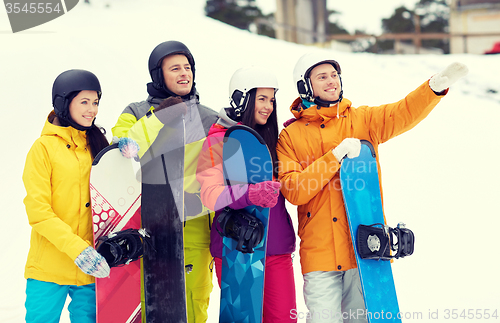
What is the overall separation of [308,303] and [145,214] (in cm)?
106

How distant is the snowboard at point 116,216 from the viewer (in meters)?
2.44

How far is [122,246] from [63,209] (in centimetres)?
37

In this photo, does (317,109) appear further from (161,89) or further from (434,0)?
(434,0)

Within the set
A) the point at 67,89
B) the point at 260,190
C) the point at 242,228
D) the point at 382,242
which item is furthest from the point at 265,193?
the point at 67,89

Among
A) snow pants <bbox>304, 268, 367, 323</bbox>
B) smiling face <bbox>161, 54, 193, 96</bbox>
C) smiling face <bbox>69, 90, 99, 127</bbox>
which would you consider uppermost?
smiling face <bbox>161, 54, 193, 96</bbox>

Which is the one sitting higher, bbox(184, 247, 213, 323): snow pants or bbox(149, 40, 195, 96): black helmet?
bbox(149, 40, 195, 96): black helmet

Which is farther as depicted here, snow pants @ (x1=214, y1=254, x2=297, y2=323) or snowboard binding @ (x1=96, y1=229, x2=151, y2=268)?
snow pants @ (x1=214, y1=254, x2=297, y2=323)

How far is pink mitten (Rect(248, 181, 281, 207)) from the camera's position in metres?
2.26

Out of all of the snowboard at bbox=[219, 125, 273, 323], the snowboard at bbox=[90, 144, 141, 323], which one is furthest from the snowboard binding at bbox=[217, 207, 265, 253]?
the snowboard at bbox=[90, 144, 141, 323]

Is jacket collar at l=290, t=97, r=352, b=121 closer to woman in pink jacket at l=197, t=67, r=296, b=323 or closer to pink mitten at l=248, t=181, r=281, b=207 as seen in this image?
woman in pink jacket at l=197, t=67, r=296, b=323

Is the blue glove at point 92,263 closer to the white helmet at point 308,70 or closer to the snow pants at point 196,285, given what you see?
the snow pants at point 196,285

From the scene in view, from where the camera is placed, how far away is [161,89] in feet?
9.07

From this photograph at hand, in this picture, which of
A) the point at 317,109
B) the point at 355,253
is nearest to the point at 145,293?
the point at 355,253

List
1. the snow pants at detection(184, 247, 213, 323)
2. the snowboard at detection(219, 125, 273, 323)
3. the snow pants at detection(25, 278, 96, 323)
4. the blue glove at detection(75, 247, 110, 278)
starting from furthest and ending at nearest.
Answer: the snow pants at detection(184, 247, 213, 323) < the snowboard at detection(219, 125, 273, 323) < the snow pants at detection(25, 278, 96, 323) < the blue glove at detection(75, 247, 110, 278)
